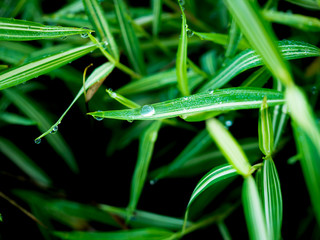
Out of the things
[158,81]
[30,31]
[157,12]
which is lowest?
[30,31]

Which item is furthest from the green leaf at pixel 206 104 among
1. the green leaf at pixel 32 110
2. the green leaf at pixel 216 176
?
the green leaf at pixel 32 110

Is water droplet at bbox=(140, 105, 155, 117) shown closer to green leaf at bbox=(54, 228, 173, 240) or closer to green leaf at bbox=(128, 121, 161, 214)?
green leaf at bbox=(128, 121, 161, 214)

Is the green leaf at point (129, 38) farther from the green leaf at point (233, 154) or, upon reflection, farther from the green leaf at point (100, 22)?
the green leaf at point (233, 154)

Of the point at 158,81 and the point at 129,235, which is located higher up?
the point at 158,81

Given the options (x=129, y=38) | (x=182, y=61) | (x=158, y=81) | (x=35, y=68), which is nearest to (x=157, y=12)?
(x=129, y=38)

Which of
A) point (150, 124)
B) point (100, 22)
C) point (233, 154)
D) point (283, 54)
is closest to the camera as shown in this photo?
point (233, 154)

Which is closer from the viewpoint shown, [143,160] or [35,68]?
[35,68]

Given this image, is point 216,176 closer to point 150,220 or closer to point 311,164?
point 311,164

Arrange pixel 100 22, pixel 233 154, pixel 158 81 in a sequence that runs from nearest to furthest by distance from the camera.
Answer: pixel 233 154
pixel 100 22
pixel 158 81

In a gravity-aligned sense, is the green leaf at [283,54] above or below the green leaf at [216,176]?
above

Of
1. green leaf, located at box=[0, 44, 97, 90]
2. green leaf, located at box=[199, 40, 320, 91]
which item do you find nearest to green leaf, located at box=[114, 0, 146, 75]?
green leaf, located at box=[0, 44, 97, 90]
